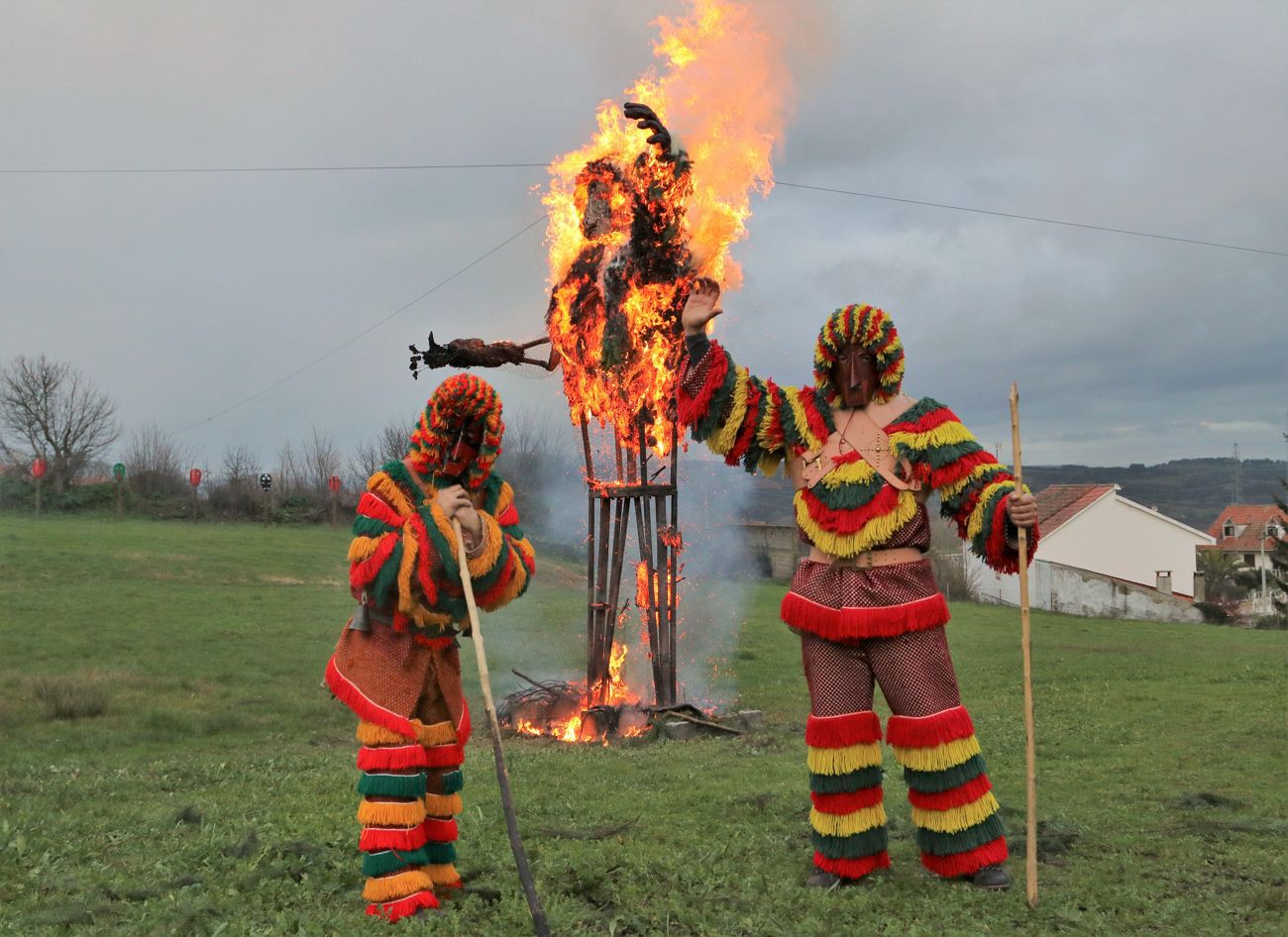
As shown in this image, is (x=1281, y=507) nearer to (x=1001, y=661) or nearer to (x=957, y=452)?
(x=1001, y=661)

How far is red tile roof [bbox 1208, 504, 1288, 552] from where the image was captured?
2500 inches

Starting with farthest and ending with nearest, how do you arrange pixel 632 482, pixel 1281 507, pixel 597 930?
pixel 1281 507
pixel 632 482
pixel 597 930

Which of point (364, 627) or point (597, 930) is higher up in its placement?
point (364, 627)

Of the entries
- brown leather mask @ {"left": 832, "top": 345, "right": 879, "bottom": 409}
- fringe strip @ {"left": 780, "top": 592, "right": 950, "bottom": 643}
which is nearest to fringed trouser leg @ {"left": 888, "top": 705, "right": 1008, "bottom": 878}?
fringe strip @ {"left": 780, "top": 592, "right": 950, "bottom": 643}

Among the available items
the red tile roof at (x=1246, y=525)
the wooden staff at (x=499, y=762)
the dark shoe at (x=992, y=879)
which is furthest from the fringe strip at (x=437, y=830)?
the red tile roof at (x=1246, y=525)

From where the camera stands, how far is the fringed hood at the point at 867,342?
225 inches

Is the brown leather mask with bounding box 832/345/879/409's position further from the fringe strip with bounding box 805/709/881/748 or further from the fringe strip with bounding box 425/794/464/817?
the fringe strip with bounding box 425/794/464/817

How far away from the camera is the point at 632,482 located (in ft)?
38.7

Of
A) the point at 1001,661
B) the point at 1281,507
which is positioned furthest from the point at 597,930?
the point at 1281,507

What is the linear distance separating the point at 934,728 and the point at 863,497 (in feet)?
3.88

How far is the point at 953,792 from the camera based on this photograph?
5387 millimetres

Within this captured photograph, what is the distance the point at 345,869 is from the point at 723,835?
2194mm

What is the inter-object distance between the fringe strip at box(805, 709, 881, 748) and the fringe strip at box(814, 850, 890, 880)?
564 mm

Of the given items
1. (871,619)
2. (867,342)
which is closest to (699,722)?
(871,619)
